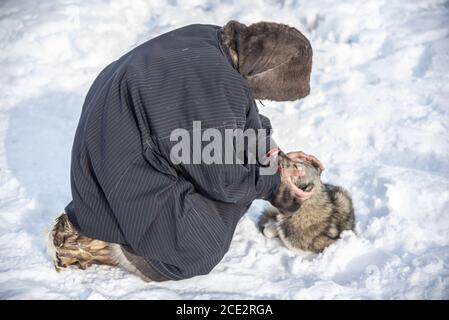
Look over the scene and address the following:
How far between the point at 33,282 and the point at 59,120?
6.46 feet

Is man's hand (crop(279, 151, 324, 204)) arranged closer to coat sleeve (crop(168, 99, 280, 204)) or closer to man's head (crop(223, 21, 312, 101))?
coat sleeve (crop(168, 99, 280, 204))

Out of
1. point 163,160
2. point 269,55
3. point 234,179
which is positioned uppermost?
point 269,55

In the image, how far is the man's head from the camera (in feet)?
6.52

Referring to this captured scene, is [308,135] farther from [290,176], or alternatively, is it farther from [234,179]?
[234,179]

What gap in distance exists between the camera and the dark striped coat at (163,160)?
183cm

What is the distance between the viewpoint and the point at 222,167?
1940 mm

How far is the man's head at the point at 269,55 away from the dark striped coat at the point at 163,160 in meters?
0.08

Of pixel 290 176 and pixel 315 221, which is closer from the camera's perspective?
pixel 290 176

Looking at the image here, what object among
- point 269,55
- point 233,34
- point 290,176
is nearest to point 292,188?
point 290,176

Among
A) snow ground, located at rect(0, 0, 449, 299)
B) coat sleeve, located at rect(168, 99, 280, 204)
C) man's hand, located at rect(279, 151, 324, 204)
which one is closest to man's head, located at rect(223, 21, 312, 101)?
coat sleeve, located at rect(168, 99, 280, 204)

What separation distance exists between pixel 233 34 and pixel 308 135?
1758 mm

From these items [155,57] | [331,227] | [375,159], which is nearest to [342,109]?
[375,159]

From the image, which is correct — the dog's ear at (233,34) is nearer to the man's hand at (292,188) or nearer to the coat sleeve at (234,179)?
the coat sleeve at (234,179)

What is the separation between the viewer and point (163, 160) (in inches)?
75.3
